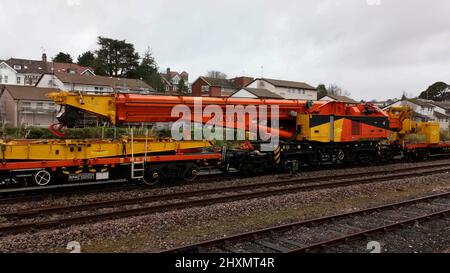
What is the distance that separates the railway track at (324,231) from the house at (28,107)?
4071 cm

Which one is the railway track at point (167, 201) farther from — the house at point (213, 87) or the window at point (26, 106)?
the house at point (213, 87)

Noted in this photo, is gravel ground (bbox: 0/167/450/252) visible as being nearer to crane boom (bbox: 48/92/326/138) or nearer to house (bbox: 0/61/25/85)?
crane boom (bbox: 48/92/326/138)

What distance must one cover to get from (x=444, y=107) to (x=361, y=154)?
2816 inches

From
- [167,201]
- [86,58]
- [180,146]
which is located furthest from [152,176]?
[86,58]

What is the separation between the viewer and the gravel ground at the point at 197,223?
A: 6.82 metres

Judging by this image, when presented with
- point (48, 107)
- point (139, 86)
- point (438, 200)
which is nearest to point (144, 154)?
point (438, 200)

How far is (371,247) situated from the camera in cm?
657

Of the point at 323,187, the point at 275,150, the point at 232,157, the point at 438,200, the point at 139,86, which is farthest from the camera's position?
the point at 139,86

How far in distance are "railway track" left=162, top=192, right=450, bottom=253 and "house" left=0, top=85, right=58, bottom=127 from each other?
4071cm

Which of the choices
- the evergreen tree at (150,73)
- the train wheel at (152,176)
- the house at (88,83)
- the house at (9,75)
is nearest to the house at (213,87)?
the evergreen tree at (150,73)

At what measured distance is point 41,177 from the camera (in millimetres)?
9992

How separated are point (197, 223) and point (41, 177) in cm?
476

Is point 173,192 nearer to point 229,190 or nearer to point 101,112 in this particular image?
point 229,190

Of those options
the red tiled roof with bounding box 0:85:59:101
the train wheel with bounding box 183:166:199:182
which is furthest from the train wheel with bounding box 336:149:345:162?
the red tiled roof with bounding box 0:85:59:101
